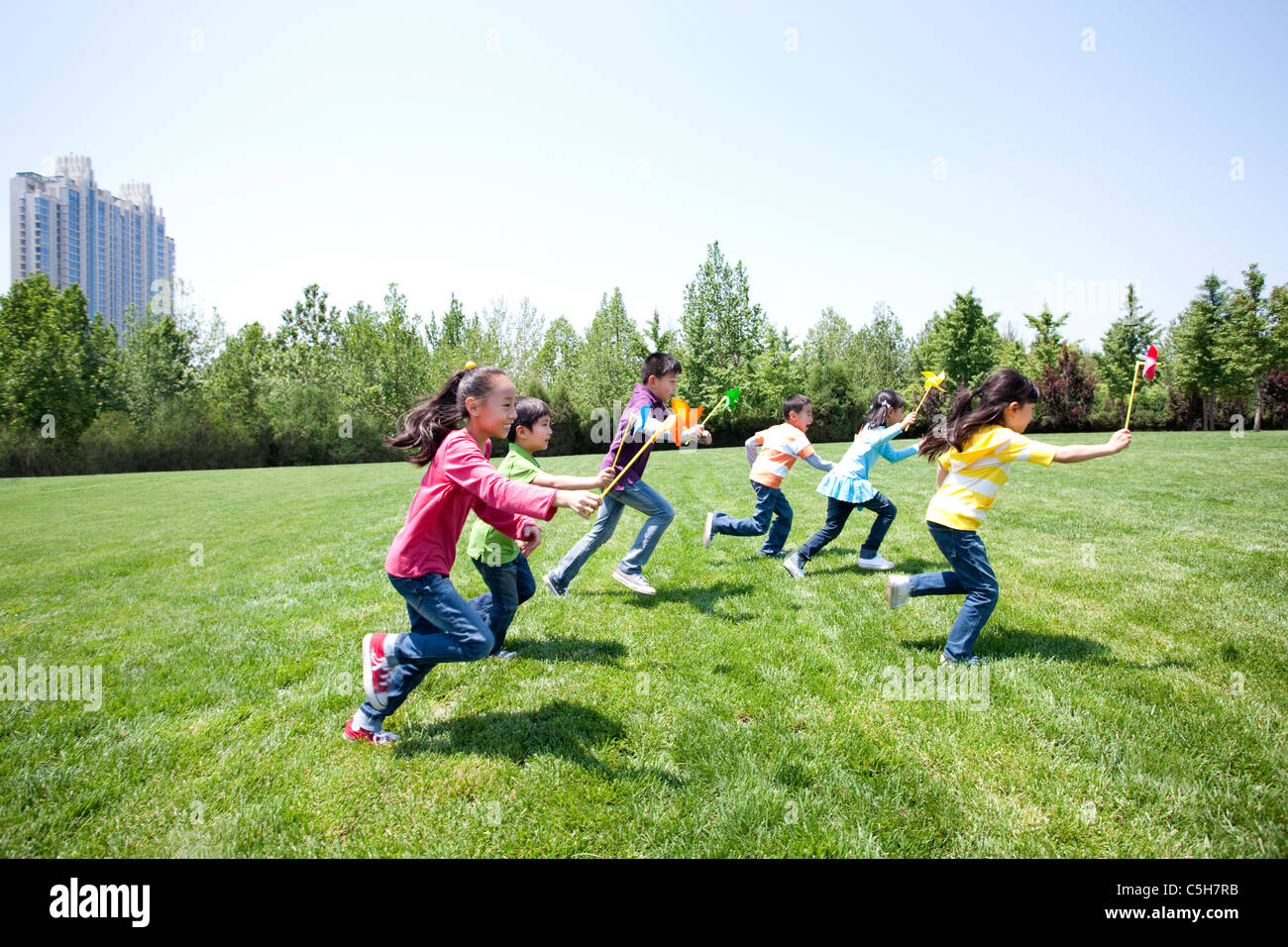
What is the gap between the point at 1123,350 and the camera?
48.3 meters

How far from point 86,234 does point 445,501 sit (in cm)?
17775

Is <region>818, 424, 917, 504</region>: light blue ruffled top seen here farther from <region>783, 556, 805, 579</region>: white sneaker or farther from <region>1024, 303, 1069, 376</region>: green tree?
<region>1024, 303, 1069, 376</region>: green tree

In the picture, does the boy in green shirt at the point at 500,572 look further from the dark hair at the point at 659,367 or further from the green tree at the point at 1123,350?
the green tree at the point at 1123,350

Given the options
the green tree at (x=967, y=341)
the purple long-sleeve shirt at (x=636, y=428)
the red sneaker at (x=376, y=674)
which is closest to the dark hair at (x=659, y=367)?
the purple long-sleeve shirt at (x=636, y=428)

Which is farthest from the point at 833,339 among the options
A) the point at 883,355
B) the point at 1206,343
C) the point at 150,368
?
the point at 150,368

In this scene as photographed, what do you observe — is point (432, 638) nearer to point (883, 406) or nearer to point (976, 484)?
point (976, 484)

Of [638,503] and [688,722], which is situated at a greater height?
[638,503]

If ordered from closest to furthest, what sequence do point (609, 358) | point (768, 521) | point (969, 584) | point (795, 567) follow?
point (969, 584)
point (795, 567)
point (768, 521)
point (609, 358)

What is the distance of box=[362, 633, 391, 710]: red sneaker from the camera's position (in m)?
3.61

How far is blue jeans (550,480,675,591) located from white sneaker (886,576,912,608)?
7.23 ft
